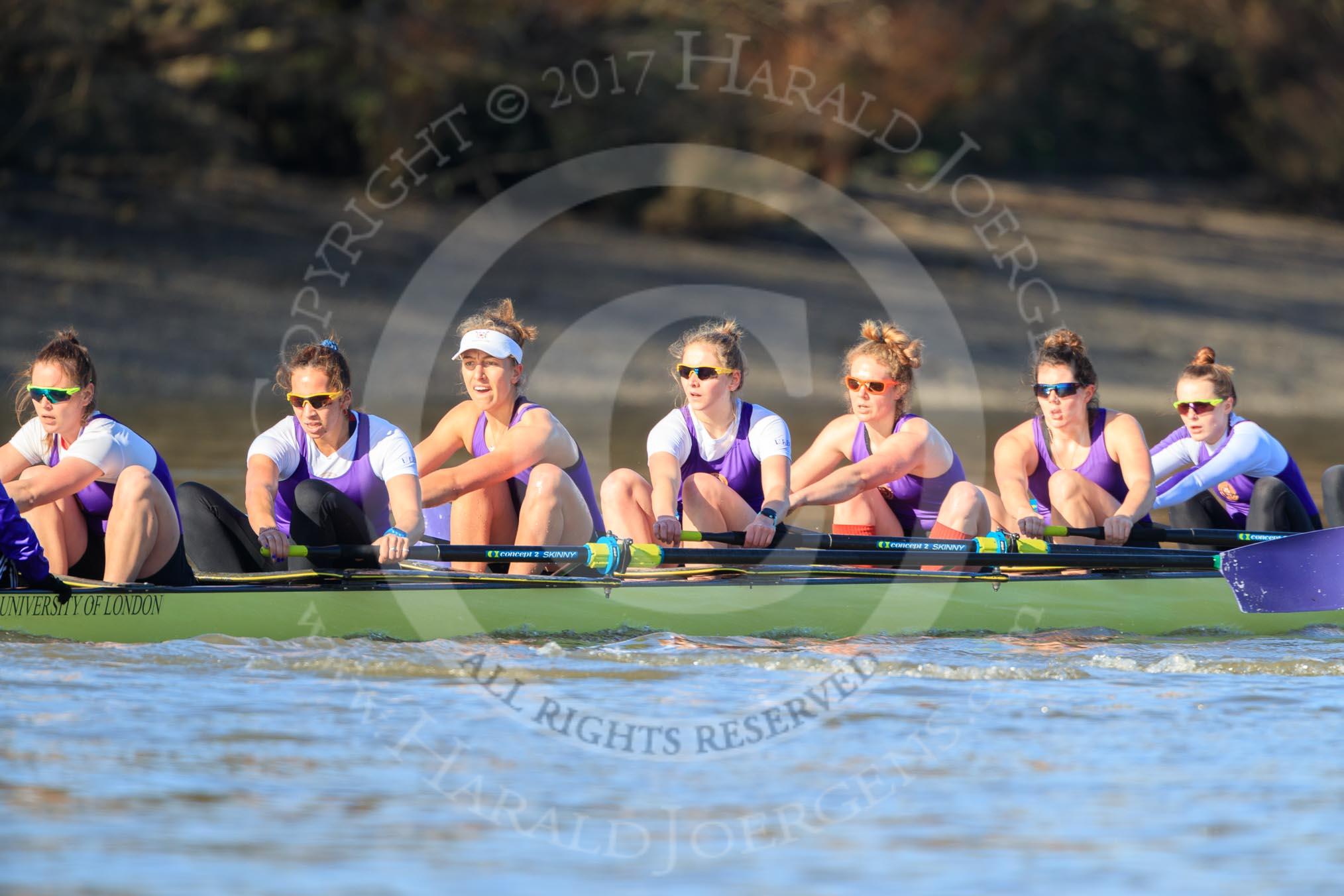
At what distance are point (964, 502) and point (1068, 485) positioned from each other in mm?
550

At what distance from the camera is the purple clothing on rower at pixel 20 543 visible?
6.34 m

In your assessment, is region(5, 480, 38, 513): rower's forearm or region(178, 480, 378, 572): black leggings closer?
region(5, 480, 38, 513): rower's forearm

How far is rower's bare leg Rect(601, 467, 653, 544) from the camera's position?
25.0 ft

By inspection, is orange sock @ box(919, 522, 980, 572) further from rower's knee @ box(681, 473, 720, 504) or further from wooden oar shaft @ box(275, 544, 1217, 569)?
rower's knee @ box(681, 473, 720, 504)

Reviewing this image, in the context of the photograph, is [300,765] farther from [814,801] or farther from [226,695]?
[814,801]

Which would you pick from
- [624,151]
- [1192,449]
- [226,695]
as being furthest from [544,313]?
[226,695]

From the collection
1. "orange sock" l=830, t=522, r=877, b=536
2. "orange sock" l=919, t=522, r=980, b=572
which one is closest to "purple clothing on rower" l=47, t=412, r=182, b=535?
"orange sock" l=830, t=522, r=877, b=536

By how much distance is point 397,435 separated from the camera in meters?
7.20

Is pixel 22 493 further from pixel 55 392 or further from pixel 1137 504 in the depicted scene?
pixel 1137 504

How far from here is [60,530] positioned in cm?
695

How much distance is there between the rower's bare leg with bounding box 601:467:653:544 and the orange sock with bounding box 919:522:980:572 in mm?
1241

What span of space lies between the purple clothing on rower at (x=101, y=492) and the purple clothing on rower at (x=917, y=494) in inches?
121

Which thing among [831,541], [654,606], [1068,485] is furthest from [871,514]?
[654,606]

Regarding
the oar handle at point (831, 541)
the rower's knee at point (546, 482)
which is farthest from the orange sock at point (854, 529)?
the rower's knee at point (546, 482)
